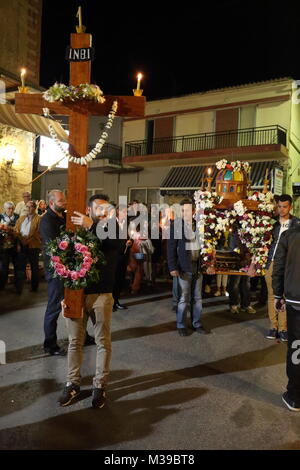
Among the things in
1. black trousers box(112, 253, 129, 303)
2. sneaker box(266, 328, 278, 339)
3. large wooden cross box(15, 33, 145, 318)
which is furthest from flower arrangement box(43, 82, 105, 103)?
sneaker box(266, 328, 278, 339)

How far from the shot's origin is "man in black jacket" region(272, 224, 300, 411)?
4.39 meters

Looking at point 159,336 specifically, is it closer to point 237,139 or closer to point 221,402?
point 221,402

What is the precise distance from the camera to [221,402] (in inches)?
177

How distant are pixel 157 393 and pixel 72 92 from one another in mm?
3480

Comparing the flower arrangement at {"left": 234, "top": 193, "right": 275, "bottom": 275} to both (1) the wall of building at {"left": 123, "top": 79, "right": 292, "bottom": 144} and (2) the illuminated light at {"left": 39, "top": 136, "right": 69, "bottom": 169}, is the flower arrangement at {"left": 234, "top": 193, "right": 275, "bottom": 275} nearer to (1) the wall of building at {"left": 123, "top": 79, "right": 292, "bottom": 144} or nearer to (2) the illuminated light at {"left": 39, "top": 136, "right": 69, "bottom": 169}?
(2) the illuminated light at {"left": 39, "top": 136, "right": 69, "bottom": 169}

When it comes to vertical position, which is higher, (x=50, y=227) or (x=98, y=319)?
(x=50, y=227)

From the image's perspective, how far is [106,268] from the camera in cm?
450

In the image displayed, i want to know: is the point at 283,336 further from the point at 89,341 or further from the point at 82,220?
the point at 82,220

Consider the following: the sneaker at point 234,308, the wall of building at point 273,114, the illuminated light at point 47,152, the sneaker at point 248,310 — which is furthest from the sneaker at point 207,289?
the wall of building at point 273,114

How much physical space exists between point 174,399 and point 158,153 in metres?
20.4

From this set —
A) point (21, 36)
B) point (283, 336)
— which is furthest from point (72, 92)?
point (21, 36)

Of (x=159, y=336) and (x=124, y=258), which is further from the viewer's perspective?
(x=124, y=258)

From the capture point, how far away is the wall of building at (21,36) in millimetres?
13289

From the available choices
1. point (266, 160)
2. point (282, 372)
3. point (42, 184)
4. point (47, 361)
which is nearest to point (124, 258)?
point (47, 361)
